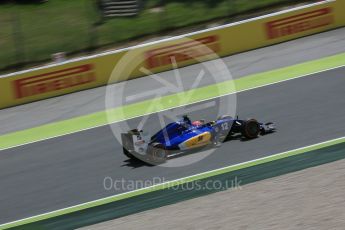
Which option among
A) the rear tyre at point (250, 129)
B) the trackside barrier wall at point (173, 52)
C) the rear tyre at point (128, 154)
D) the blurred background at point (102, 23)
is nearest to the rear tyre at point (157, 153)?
the rear tyre at point (128, 154)

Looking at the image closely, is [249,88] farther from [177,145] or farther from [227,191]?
[227,191]

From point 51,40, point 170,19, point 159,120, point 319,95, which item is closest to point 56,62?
point 51,40

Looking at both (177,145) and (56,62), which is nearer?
(177,145)

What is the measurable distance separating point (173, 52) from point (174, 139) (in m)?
7.83

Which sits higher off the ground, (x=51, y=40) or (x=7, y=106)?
(x=51, y=40)

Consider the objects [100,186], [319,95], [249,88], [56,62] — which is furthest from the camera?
[56,62]

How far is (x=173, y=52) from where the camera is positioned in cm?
2081

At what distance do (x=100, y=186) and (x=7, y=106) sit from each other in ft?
27.0

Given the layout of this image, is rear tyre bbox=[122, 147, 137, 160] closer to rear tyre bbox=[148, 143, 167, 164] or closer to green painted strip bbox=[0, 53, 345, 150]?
rear tyre bbox=[148, 143, 167, 164]

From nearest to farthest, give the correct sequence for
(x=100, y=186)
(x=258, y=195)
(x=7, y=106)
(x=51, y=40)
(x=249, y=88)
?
1. (x=258, y=195)
2. (x=100, y=186)
3. (x=249, y=88)
4. (x=7, y=106)
5. (x=51, y=40)

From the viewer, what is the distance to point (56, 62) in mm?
22000

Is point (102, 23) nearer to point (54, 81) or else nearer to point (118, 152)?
point (54, 81)

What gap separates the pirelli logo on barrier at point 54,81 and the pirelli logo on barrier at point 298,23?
5996 millimetres

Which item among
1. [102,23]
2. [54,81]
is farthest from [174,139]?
[102,23]
